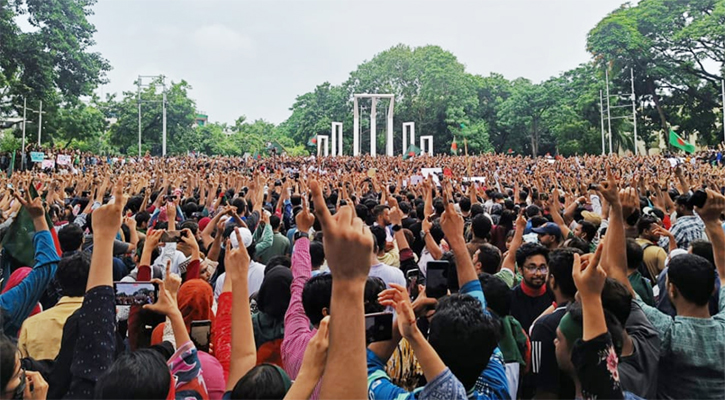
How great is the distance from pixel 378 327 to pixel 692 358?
1.69 meters

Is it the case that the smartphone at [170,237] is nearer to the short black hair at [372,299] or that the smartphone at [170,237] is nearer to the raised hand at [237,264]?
the raised hand at [237,264]

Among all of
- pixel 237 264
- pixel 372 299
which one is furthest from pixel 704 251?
pixel 237 264

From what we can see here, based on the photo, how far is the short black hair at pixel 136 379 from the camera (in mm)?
2055

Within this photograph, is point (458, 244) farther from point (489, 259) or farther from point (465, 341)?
point (489, 259)

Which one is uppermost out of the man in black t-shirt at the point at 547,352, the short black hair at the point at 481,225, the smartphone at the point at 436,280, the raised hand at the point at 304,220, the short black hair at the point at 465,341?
the raised hand at the point at 304,220

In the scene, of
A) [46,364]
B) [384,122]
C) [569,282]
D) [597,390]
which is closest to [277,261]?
[46,364]

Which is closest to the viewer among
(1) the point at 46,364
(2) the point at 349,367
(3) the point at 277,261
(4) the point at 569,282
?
(2) the point at 349,367

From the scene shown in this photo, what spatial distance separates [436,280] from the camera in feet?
9.55

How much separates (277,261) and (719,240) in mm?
2796

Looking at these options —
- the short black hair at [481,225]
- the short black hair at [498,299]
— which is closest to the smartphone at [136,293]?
the short black hair at [498,299]

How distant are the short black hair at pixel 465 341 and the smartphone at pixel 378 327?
20 centimetres

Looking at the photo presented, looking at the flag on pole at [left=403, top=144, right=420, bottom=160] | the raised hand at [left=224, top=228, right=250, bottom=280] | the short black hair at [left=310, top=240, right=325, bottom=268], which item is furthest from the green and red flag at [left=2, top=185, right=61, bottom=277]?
the flag on pole at [left=403, top=144, right=420, bottom=160]

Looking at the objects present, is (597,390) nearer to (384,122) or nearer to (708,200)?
(708,200)

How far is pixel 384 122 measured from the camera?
60.4 m
